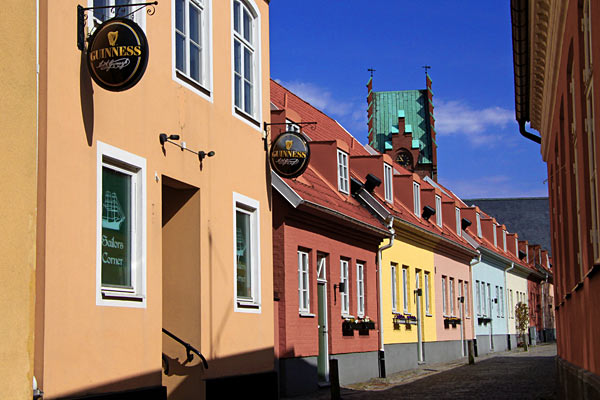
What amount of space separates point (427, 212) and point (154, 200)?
863 inches

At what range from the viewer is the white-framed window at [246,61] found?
1450 centimetres

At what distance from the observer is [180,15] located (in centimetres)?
1246

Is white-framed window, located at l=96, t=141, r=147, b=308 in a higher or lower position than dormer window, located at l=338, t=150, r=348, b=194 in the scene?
lower

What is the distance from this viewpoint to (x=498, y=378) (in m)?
23.4

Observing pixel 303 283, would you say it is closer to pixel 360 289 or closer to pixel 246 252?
pixel 360 289

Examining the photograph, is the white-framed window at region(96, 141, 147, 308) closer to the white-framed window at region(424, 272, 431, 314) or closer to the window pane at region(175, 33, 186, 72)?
the window pane at region(175, 33, 186, 72)

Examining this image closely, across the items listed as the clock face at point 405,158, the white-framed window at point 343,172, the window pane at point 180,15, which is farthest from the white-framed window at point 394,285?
the clock face at point 405,158

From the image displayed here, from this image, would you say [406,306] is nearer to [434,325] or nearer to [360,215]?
[434,325]

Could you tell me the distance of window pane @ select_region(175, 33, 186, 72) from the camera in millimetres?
12367

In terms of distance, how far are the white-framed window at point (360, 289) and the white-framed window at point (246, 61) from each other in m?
8.40

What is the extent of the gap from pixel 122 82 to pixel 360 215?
46.5 ft

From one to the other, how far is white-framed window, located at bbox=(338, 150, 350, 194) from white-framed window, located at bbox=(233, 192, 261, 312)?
8.18m

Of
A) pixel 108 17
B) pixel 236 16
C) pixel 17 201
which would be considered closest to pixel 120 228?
pixel 108 17

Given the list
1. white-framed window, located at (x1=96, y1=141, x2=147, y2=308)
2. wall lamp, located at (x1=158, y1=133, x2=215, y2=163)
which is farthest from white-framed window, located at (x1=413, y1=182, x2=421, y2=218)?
white-framed window, located at (x1=96, y1=141, x2=147, y2=308)
